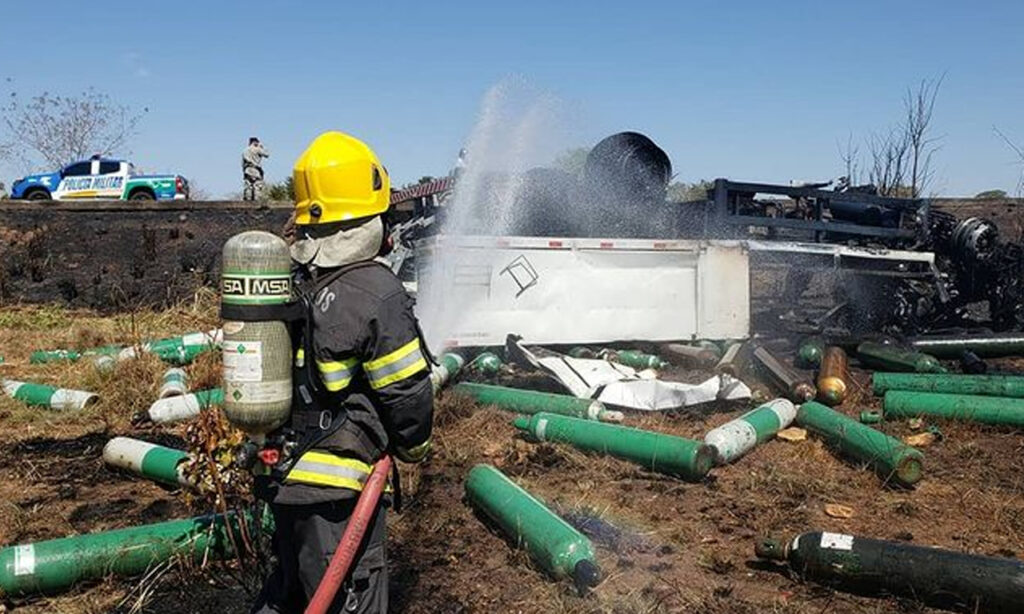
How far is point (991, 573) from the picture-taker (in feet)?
11.6

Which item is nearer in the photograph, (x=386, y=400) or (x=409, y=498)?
(x=386, y=400)

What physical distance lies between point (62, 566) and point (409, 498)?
201 centimetres

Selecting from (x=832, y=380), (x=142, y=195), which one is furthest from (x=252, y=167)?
(x=832, y=380)

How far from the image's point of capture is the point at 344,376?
2621 mm

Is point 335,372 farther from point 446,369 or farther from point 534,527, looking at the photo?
point 446,369

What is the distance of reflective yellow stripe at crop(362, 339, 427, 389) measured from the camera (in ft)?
8.44

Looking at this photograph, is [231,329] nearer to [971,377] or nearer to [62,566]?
[62,566]

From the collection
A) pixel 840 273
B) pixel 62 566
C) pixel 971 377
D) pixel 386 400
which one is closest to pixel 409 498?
pixel 62 566

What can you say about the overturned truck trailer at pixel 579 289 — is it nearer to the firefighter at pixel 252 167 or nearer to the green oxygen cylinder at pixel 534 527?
the green oxygen cylinder at pixel 534 527

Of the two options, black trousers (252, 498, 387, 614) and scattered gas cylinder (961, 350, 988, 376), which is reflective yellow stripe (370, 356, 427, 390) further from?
scattered gas cylinder (961, 350, 988, 376)

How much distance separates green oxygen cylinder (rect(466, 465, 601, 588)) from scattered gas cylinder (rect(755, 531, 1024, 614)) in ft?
3.25

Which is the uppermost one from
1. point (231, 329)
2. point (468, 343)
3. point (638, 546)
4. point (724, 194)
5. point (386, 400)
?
point (724, 194)

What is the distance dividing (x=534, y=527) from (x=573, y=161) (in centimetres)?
641

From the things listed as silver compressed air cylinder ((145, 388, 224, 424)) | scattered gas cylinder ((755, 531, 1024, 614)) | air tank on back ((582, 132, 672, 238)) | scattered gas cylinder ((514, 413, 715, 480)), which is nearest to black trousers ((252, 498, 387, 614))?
scattered gas cylinder ((755, 531, 1024, 614))
